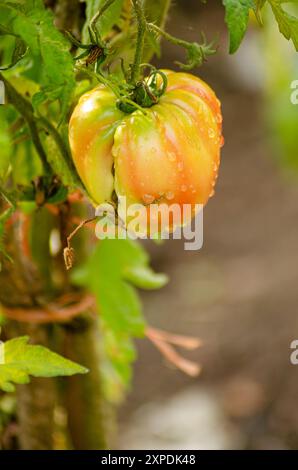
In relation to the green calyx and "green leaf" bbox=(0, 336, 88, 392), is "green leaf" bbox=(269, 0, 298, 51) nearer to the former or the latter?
the green calyx

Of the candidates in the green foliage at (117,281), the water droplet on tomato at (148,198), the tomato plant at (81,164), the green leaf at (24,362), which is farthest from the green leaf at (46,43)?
the green foliage at (117,281)

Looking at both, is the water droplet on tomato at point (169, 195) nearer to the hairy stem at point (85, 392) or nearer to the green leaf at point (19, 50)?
the green leaf at point (19, 50)

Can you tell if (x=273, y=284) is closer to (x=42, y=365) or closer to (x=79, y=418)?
(x=79, y=418)

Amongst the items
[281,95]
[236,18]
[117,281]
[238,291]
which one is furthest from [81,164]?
[281,95]

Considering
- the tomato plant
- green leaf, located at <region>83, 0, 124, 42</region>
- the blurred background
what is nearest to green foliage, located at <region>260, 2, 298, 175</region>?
the blurred background

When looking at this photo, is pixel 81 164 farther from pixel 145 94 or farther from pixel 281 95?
pixel 281 95

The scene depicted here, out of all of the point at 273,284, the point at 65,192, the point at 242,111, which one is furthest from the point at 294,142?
the point at 65,192
